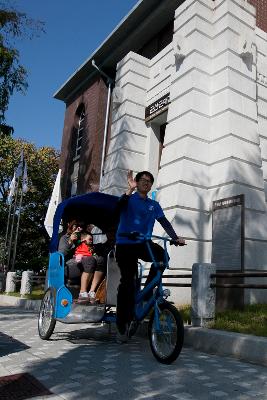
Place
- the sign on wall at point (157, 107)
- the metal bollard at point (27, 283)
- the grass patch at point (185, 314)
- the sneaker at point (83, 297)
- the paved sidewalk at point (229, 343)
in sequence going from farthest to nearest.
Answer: the metal bollard at point (27, 283), the sign on wall at point (157, 107), the grass patch at point (185, 314), the sneaker at point (83, 297), the paved sidewalk at point (229, 343)

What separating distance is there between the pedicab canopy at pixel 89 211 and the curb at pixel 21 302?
599cm

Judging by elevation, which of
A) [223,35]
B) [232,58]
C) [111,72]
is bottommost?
[232,58]

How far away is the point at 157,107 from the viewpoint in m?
13.6

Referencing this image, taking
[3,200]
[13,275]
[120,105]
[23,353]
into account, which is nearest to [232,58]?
[120,105]

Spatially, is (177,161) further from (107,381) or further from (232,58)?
(107,381)

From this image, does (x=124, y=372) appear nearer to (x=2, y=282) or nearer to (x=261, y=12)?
(x=261, y=12)

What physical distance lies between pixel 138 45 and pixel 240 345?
47.3ft

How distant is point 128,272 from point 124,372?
1.38 m

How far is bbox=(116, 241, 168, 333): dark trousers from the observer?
500cm

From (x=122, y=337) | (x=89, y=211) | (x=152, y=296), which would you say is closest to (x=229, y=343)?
(x=152, y=296)

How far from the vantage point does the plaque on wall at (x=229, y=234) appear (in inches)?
305

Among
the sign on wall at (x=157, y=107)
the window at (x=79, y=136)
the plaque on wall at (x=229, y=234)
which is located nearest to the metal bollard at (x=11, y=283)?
the window at (x=79, y=136)

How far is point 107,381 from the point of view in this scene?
11.9 feet

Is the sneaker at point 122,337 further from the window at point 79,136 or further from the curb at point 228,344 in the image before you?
the window at point 79,136
